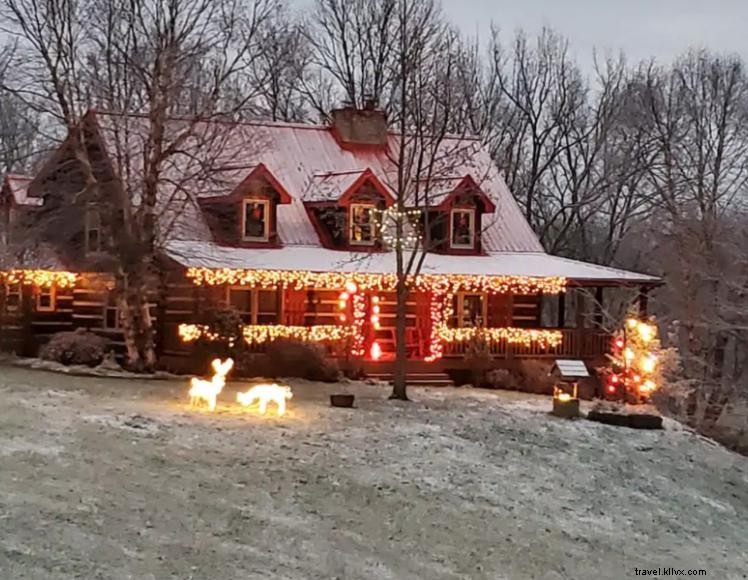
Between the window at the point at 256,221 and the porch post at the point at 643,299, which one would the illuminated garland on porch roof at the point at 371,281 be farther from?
the porch post at the point at 643,299

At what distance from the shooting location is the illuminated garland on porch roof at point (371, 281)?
87.4 feet

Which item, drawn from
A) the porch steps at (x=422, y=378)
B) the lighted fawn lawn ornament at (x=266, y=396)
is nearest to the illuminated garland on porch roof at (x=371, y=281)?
the porch steps at (x=422, y=378)

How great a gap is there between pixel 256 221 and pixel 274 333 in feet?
11.4

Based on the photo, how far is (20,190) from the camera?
32.5 meters

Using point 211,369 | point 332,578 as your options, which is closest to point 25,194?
point 211,369

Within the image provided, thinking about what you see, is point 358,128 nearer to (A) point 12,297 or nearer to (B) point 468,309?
(B) point 468,309

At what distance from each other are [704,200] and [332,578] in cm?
3145

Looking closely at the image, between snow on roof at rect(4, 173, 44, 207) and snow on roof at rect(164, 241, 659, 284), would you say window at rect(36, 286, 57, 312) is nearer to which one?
snow on roof at rect(4, 173, 44, 207)

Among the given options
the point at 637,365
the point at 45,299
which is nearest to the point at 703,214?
the point at 637,365

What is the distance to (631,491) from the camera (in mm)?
17734

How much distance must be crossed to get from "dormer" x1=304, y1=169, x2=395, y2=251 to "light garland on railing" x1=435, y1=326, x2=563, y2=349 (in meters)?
3.22

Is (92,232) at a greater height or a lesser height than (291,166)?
lesser

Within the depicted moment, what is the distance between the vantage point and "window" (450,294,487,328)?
31188 millimetres

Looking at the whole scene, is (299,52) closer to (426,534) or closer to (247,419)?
(247,419)
